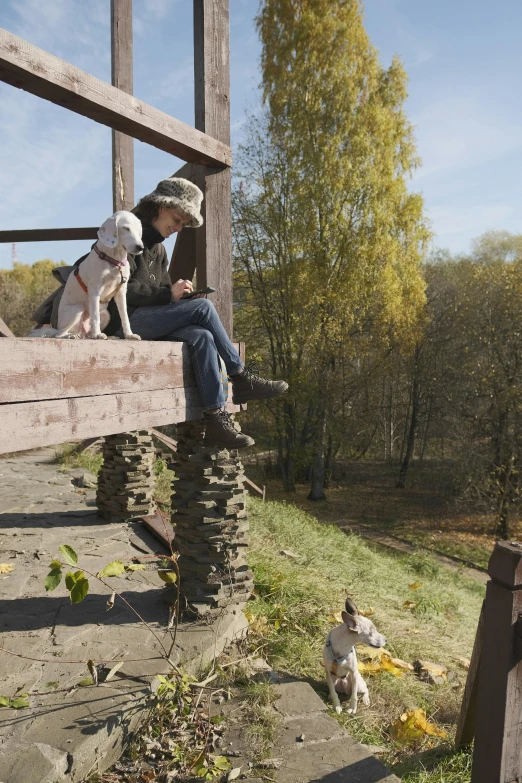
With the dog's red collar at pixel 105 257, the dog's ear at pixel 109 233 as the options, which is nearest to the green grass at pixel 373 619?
the dog's red collar at pixel 105 257

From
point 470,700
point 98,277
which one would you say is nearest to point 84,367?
point 98,277

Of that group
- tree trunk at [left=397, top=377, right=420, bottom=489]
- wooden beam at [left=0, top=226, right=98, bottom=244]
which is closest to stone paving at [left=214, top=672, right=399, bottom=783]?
wooden beam at [left=0, top=226, right=98, bottom=244]

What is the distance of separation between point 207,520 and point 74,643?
110 centimetres

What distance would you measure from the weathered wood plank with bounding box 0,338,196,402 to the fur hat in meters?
0.79

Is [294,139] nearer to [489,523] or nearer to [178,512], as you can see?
[489,523]

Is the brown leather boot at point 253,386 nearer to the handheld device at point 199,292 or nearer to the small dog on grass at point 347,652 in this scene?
the handheld device at point 199,292

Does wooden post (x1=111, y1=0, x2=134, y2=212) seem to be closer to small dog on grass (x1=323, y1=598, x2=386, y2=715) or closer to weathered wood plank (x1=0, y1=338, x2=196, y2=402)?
weathered wood plank (x1=0, y1=338, x2=196, y2=402)

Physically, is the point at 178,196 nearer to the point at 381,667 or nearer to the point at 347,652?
the point at 347,652

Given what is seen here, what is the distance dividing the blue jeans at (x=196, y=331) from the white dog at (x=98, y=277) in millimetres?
376

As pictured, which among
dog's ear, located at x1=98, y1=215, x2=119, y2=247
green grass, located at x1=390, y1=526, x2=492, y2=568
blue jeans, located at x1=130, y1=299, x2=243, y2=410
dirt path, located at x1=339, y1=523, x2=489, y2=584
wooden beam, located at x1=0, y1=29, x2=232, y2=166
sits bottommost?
green grass, located at x1=390, y1=526, x2=492, y2=568

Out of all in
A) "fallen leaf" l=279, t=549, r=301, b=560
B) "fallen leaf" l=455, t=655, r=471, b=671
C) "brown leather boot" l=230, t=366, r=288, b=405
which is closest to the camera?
"brown leather boot" l=230, t=366, r=288, b=405

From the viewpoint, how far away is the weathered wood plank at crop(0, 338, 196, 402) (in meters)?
2.23

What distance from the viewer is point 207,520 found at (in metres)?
4.06

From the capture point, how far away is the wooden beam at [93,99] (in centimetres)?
241
